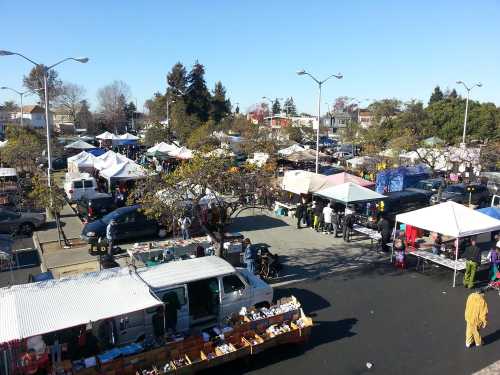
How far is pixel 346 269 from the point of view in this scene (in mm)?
14031

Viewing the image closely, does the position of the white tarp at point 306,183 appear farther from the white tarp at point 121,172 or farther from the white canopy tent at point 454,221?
the white tarp at point 121,172

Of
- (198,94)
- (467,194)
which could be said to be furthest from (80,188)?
(198,94)

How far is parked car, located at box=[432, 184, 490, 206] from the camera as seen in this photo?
923 inches

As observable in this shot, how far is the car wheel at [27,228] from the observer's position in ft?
58.7

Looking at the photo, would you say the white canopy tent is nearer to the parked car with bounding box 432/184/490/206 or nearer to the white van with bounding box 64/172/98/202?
the parked car with bounding box 432/184/490/206

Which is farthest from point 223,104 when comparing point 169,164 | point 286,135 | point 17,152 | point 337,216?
point 337,216

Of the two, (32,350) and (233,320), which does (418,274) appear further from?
(32,350)

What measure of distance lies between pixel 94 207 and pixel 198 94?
1915 inches

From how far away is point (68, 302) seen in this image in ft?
24.0

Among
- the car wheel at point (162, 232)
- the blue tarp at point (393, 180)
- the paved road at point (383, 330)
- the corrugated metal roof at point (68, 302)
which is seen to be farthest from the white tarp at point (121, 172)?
the corrugated metal roof at point (68, 302)

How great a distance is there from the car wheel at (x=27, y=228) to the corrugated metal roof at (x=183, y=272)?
11288 millimetres

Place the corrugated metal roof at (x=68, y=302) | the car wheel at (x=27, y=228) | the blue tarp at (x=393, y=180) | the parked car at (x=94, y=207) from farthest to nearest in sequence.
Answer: the blue tarp at (x=393, y=180)
the parked car at (x=94, y=207)
the car wheel at (x=27, y=228)
the corrugated metal roof at (x=68, y=302)

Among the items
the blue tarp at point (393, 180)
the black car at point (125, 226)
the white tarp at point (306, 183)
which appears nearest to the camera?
the black car at point (125, 226)

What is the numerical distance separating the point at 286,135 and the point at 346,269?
39.8 metres
